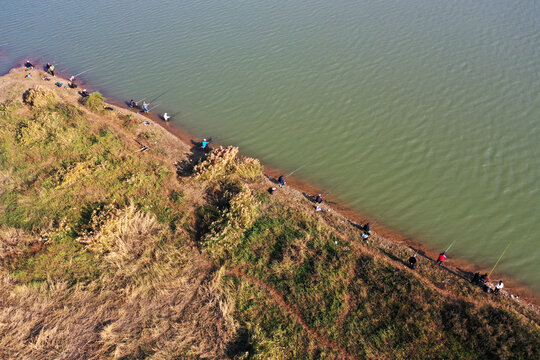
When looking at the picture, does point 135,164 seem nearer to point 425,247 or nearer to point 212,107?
point 212,107

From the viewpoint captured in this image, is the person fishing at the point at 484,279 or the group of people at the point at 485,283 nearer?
the group of people at the point at 485,283

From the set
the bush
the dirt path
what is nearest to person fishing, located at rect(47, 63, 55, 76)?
the bush

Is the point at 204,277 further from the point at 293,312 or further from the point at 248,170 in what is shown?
the point at 248,170

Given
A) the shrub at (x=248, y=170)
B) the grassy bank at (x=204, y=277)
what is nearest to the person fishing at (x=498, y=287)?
the grassy bank at (x=204, y=277)

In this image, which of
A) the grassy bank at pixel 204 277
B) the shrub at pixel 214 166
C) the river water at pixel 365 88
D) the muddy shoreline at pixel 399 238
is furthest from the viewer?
the shrub at pixel 214 166

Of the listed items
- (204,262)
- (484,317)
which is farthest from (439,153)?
(204,262)

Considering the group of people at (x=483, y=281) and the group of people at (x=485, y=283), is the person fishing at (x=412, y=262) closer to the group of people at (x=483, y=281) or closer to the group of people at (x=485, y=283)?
the group of people at (x=483, y=281)

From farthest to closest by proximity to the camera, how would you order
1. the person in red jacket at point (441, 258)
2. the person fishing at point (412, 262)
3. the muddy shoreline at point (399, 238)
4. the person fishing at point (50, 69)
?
the person fishing at point (50, 69) → the person in red jacket at point (441, 258) → the muddy shoreline at point (399, 238) → the person fishing at point (412, 262)

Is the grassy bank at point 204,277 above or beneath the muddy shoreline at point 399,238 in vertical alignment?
beneath
